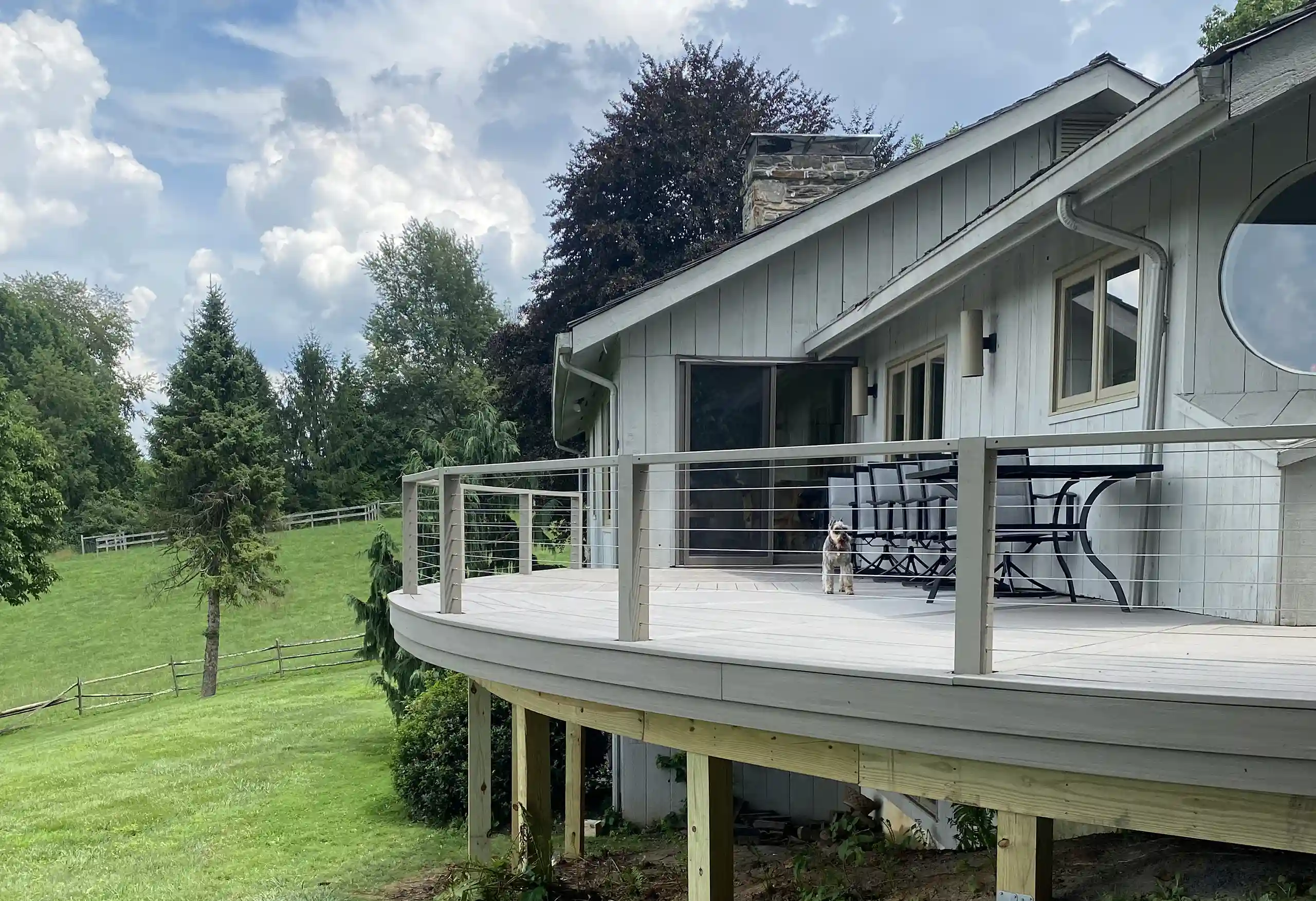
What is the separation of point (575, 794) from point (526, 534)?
237cm

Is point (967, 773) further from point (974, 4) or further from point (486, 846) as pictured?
point (974, 4)

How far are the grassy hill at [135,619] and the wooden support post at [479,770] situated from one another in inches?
735

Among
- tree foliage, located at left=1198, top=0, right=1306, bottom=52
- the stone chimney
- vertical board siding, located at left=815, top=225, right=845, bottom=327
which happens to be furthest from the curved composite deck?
tree foliage, located at left=1198, top=0, right=1306, bottom=52

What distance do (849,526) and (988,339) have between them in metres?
1.76

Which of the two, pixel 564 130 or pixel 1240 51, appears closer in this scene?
pixel 1240 51

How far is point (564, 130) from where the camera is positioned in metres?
67.4

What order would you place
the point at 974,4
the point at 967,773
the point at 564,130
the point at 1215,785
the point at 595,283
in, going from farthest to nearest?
the point at 564,130 → the point at 974,4 → the point at 595,283 → the point at 967,773 → the point at 1215,785

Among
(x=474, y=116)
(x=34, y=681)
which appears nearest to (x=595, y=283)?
(x=34, y=681)

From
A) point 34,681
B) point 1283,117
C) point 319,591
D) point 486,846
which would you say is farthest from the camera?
point 319,591

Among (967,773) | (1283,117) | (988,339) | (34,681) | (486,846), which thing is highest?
(1283,117)

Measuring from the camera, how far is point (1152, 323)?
575 centimetres

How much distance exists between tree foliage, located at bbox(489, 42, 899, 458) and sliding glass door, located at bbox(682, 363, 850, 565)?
12437 millimetres

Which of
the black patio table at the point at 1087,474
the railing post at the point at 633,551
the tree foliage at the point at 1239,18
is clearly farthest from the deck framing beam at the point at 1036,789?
the tree foliage at the point at 1239,18

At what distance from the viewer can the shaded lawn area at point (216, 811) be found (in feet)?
32.0
